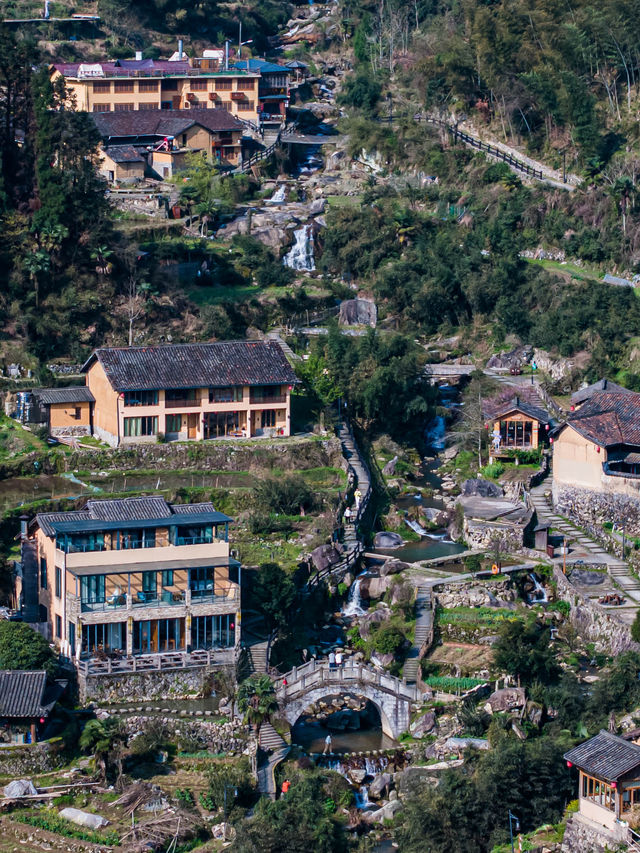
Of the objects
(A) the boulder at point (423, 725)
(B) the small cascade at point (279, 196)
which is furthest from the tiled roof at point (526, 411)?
(B) the small cascade at point (279, 196)

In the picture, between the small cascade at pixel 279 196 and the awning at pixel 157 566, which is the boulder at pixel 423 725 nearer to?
the awning at pixel 157 566

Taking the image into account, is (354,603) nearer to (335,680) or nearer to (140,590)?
(335,680)

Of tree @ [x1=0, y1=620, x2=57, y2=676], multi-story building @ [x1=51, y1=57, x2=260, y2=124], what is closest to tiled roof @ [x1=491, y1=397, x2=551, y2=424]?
tree @ [x1=0, y1=620, x2=57, y2=676]

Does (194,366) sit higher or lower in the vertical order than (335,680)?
higher

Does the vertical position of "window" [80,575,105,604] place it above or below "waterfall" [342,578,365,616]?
above

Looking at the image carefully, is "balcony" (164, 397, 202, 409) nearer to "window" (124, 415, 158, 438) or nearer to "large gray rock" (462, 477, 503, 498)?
"window" (124, 415, 158, 438)

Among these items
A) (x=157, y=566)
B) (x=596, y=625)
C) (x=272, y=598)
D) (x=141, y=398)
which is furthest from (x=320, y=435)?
(x=157, y=566)
